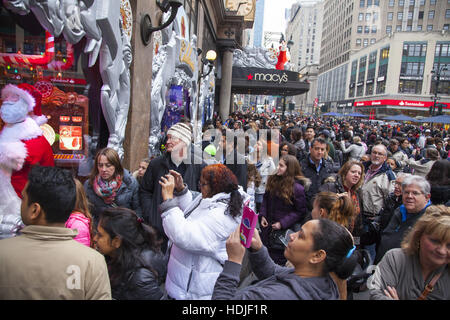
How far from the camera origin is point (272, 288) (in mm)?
1707

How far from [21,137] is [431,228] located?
3.74 metres

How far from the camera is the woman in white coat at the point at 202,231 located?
2.29 m

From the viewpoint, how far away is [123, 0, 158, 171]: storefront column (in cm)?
556

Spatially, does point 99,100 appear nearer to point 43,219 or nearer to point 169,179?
point 169,179

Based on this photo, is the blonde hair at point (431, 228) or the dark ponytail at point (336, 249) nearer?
the dark ponytail at point (336, 249)

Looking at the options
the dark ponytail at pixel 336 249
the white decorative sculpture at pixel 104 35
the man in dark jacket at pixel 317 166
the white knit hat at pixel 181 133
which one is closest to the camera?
the dark ponytail at pixel 336 249

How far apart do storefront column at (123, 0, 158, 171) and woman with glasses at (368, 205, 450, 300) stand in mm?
4547

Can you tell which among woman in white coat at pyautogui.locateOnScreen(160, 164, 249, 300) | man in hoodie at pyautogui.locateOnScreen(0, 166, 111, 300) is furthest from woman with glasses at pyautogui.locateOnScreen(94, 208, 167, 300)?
man in hoodie at pyautogui.locateOnScreen(0, 166, 111, 300)

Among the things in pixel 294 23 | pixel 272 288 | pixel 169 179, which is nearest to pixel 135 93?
pixel 169 179

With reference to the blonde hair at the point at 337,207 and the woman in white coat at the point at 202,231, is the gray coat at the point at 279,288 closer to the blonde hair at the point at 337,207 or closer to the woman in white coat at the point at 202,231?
the woman in white coat at the point at 202,231

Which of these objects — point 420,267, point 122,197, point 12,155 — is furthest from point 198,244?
point 12,155

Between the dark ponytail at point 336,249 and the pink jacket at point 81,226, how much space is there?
1.72 meters

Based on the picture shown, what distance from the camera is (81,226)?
241 centimetres

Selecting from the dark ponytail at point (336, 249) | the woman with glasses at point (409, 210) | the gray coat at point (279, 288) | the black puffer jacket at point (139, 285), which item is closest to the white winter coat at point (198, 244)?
the black puffer jacket at point (139, 285)
